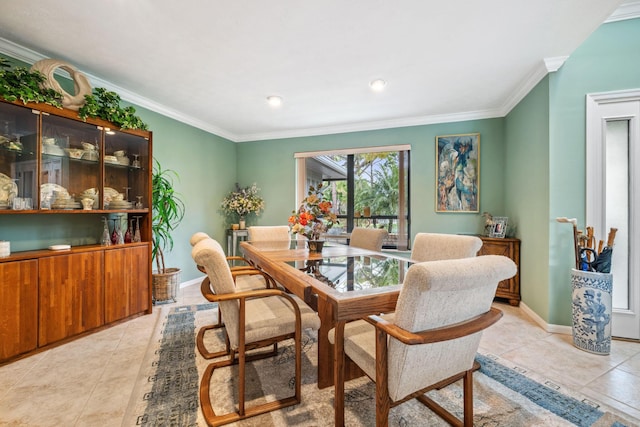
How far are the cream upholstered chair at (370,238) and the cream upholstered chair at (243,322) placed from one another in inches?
55.6

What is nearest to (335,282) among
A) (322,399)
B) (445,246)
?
(322,399)

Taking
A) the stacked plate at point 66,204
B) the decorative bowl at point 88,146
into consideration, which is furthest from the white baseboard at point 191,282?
the decorative bowl at point 88,146

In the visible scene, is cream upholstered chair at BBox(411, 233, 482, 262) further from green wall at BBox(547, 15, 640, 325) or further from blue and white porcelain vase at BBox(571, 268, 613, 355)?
green wall at BBox(547, 15, 640, 325)

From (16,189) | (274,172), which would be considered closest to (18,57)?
(16,189)

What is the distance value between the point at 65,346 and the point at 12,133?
174cm

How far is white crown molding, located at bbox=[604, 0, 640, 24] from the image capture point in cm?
230

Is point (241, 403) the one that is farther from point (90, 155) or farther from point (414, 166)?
point (414, 166)

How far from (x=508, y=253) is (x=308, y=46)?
3132mm

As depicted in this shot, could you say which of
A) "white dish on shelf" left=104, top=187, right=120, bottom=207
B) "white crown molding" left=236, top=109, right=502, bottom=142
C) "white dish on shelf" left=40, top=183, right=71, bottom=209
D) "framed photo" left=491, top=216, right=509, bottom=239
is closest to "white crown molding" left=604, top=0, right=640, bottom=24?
"white crown molding" left=236, top=109, right=502, bottom=142

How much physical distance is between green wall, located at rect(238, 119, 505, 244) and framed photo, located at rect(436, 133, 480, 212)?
71 mm

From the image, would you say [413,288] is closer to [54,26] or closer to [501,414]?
[501,414]

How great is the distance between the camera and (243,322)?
4.86 ft

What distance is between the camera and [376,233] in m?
3.04

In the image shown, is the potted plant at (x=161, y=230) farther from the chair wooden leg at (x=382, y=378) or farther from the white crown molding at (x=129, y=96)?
the chair wooden leg at (x=382, y=378)
